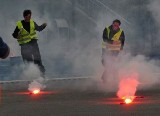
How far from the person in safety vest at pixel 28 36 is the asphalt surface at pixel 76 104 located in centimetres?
169

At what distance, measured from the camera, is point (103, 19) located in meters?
27.6

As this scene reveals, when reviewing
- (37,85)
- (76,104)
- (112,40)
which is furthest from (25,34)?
(76,104)

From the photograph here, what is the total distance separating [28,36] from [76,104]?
15.5ft

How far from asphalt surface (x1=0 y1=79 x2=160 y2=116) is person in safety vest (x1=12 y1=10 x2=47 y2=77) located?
169cm

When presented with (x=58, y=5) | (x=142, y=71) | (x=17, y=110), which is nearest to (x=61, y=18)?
(x=58, y=5)

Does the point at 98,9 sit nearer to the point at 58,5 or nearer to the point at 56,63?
the point at 58,5

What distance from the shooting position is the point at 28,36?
15719 millimetres

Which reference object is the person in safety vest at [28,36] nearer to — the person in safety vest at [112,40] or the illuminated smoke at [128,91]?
the person in safety vest at [112,40]

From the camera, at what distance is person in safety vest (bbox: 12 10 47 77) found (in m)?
15.5

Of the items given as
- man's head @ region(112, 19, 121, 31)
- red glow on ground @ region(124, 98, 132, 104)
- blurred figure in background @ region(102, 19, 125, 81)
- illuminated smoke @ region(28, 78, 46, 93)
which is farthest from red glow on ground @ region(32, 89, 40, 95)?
red glow on ground @ region(124, 98, 132, 104)

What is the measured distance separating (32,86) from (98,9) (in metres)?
13.0

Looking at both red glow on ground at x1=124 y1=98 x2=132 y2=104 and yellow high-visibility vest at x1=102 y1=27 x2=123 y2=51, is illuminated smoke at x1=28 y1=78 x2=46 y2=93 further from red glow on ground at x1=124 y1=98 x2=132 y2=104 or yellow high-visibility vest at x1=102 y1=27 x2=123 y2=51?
red glow on ground at x1=124 y1=98 x2=132 y2=104

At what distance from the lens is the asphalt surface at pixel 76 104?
9.98 meters

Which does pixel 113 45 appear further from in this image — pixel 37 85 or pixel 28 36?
pixel 37 85
